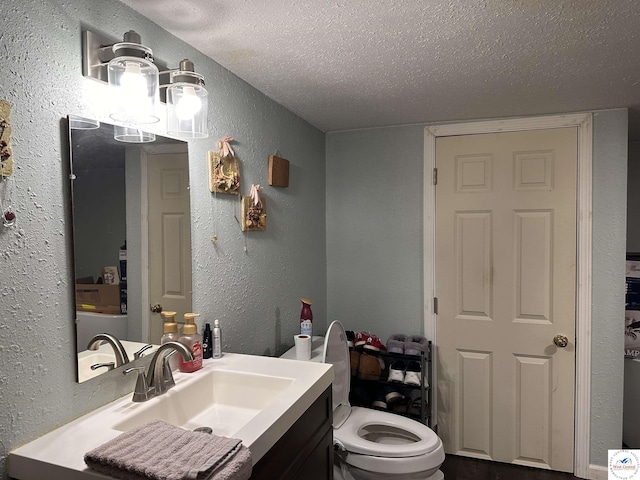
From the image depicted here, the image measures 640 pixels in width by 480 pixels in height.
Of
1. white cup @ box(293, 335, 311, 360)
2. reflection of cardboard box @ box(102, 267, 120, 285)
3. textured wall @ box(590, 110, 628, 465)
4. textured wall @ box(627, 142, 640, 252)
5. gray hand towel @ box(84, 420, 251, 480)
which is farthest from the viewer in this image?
textured wall @ box(627, 142, 640, 252)

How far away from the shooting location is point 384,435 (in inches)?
94.9

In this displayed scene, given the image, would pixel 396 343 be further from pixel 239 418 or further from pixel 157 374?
pixel 157 374

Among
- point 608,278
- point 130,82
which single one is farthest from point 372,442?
point 130,82

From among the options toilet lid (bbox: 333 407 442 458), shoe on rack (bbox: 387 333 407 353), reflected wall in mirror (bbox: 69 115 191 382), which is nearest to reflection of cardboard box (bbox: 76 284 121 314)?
reflected wall in mirror (bbox: 69 115 191 382)

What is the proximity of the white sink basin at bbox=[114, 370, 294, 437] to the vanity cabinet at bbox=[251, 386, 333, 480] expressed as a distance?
0.49ft

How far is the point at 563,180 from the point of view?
2.59 m

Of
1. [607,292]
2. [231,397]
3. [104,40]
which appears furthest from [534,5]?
[607,292]

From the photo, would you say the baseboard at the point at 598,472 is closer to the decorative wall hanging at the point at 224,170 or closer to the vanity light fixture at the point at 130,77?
the decorative wall hanging at the point at 224,170

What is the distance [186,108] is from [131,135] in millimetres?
187

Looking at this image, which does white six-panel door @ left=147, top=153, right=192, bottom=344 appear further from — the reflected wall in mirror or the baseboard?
the baseboard

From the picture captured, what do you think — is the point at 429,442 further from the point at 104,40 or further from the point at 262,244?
the point at 104,40

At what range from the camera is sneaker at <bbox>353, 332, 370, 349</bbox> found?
274 cm

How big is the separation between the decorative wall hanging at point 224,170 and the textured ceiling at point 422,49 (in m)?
0.35

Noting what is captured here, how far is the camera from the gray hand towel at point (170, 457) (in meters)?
0.91
